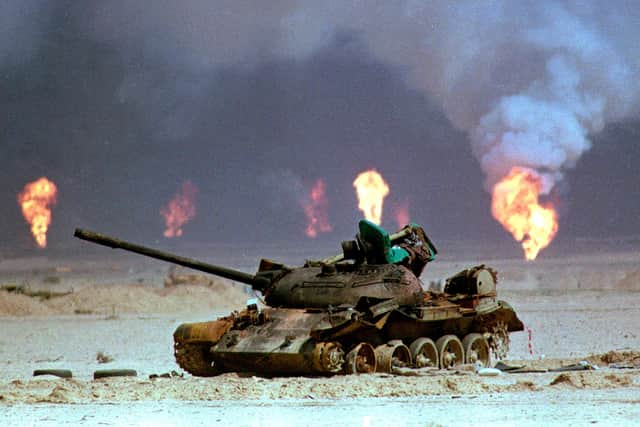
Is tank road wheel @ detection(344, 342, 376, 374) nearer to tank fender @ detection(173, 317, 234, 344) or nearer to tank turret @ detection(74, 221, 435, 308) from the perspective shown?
tank turret @ detection(74, 221, 435, 308)

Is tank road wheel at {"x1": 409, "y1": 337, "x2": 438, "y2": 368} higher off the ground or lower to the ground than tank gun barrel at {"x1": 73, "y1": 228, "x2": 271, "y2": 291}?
lower

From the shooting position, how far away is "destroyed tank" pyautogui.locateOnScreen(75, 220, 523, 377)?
20094 millimetres

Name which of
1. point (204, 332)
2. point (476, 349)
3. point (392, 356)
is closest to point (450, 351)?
point (476, 349)

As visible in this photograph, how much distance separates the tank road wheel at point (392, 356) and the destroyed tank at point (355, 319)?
18 mm

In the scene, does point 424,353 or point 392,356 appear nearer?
point 392,356

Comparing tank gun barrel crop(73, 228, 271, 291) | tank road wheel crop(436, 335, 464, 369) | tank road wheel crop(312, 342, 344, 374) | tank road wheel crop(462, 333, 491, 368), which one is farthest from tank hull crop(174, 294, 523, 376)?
tank gun barrel crop(73, 228, 271, 291)

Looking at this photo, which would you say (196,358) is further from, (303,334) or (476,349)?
(476,349)

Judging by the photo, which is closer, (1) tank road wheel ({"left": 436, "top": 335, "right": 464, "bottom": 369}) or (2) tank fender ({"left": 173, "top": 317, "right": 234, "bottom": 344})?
(2) tank fender ({"left": 173, "top": 317, "right": 234, "bottom": 344})

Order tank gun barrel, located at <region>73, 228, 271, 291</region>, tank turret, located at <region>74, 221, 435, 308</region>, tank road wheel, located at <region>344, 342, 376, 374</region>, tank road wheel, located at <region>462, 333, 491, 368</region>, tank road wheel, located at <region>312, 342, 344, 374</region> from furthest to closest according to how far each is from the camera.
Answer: tank road wheel, located at <region>462, 333, 491, 368</region> → tank gun barrel, located at <region>73, 228, 271, 291</region> → tank turret, located at <region>74, 221, 435, 308</region> → tank road wheel, located at <region>344, 342, 376, 374</region> → tank road wheel, located at <region>312, 342, 344, 374</region>

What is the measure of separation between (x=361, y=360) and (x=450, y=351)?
3195mm

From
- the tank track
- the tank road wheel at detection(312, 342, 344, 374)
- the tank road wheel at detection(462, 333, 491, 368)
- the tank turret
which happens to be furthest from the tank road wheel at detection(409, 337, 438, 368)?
the tank track

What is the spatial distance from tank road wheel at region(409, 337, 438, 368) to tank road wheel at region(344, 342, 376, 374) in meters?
1.12

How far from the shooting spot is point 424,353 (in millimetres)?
21969

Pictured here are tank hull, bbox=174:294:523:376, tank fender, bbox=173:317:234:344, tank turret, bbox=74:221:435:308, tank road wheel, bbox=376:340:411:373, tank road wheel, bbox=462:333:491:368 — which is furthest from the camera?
tank road wheel, bbox=462:333:491:368
